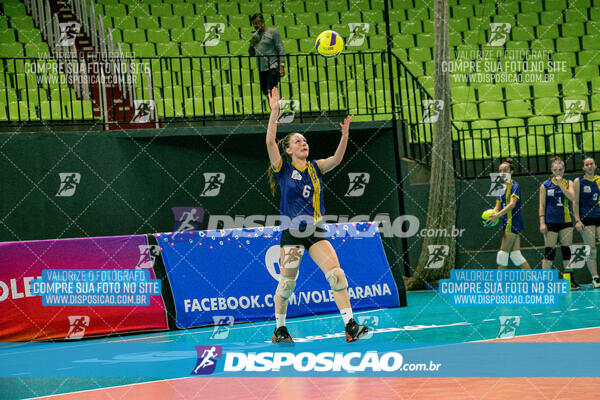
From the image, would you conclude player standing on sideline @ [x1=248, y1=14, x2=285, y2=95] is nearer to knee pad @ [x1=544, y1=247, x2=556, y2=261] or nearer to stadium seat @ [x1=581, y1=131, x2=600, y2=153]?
knee pad @ [x1=544, y1=247, x2=556, y2=261]

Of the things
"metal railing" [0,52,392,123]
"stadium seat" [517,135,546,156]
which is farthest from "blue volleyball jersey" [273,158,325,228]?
"stadium seat" [517,135,546,156]

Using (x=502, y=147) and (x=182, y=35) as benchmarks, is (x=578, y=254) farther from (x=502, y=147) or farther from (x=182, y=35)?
(x=182, y=35)

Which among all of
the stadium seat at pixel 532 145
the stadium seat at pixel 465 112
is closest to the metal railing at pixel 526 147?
the stadium seat at pixel 532 145

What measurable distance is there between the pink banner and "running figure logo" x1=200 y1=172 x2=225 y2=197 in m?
5.53

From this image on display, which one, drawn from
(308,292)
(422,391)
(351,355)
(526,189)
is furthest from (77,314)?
(526,189)

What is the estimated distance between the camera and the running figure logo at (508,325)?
26.8 feet

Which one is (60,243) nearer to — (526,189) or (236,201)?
(236,201)

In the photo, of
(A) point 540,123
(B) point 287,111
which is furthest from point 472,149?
(B) point 287,111

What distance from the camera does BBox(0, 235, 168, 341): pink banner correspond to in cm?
987

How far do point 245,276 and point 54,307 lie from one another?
240 centimetres

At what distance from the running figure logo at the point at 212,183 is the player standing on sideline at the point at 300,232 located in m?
7.28

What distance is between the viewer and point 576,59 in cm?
1992

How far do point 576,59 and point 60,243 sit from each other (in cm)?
1442

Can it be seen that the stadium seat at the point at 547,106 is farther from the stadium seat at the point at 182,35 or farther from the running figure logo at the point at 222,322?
the running figure logo at the point at 222,322
